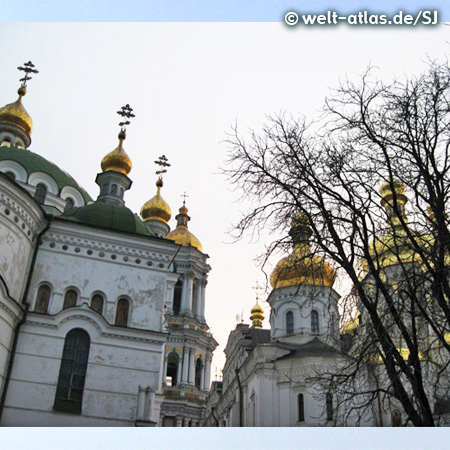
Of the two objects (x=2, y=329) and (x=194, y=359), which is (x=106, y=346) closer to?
(x=2, y=329)

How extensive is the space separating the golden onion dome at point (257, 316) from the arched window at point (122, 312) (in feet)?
48.5

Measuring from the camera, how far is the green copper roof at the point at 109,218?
12932 mm

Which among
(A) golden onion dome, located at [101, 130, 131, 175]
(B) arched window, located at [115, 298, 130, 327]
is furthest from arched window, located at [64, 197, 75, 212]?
(B) arched window, located at [115, 298, 130, 327]

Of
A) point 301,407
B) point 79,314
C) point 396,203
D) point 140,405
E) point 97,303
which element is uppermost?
point 97,303

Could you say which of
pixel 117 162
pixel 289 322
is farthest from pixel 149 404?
pixel 289 322

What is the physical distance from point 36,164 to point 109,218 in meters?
5.82

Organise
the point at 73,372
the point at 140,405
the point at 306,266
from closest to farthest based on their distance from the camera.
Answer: the point at 306,266 → the point at 73,372 → the point at 140,405

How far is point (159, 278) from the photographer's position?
12555 millimetres

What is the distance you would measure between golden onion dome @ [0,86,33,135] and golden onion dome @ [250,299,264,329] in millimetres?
12540

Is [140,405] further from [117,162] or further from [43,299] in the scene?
[117,162]

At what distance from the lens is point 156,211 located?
24875 mm

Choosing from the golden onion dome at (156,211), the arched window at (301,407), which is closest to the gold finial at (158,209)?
the golden onion dome at (156,211)

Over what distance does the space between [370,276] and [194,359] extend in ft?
59.2

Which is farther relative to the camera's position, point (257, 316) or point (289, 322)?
point (257, 316)
